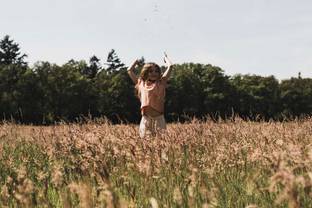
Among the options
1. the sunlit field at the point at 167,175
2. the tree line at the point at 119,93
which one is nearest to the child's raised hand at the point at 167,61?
the sunlit field at the point at 167,175

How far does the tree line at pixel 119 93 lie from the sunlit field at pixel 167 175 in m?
55.3

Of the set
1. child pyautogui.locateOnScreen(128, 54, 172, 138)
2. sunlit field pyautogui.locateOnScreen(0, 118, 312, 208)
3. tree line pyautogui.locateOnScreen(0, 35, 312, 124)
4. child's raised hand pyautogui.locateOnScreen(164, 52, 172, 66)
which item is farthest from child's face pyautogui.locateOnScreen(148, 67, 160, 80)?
tree line pyautogui.locateOnScreen(0, 35, 312, 124)

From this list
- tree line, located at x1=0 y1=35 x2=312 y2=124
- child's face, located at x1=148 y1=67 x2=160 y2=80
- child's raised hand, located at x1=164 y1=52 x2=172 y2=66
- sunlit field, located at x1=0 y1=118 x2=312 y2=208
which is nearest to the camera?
sunlit field, located at x1=0 y1=118 x2=312 y2=208

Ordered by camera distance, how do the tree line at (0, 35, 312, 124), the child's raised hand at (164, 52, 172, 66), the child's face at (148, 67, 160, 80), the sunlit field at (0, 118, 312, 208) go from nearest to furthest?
the sunlit field at (0, 118, 312, 208) < the child's face at (148, 67, 160, 80) < the child's raised hand at (164, 52, 172, 66) < the tree line at (0, 35, 312, 124)

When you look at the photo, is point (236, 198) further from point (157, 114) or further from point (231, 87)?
point (231, 87)

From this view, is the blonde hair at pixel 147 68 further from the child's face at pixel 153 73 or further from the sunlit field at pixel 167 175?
the sunlit field at pixel 167 175

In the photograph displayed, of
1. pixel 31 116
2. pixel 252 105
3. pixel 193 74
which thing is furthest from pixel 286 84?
pixel 31 116

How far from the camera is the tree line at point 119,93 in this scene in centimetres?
7188

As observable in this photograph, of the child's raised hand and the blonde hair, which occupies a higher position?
the child's raised hand

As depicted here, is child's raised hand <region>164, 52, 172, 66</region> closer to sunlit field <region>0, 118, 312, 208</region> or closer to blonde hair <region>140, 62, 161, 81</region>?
blonde hair <region>140, 62, 161, 81</region>

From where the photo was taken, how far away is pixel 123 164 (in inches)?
193

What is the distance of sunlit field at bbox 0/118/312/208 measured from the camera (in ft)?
8.34

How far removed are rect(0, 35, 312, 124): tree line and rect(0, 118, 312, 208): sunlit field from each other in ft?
182

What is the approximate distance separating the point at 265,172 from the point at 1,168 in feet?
9.98
